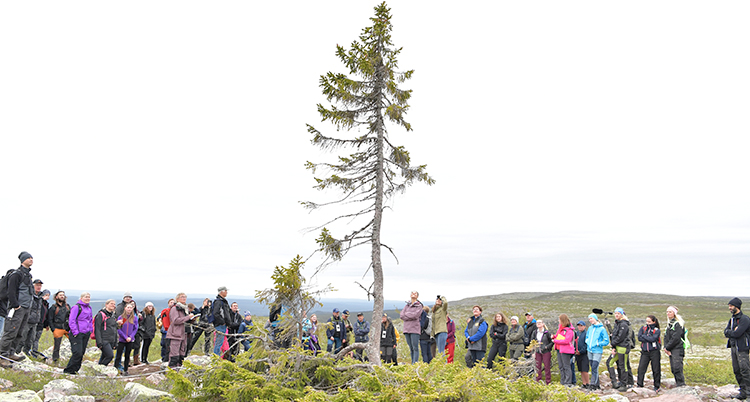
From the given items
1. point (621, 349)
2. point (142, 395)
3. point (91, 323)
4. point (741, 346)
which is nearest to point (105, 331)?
point (91, 323)

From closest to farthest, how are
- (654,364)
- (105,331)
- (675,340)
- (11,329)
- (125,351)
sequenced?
1. (11,329)
2. (105,331)
3. (675,340)
4. (654,364)
5. (125,351)

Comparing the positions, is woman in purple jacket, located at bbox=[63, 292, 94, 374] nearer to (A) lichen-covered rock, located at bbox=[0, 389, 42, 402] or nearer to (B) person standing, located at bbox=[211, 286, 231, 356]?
(B) person standing, located at bbox=[211, 286, 231, 356]

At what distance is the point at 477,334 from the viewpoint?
563 inches

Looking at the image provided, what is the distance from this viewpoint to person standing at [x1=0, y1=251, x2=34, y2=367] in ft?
35.9

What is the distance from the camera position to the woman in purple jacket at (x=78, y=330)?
11133 millimetres

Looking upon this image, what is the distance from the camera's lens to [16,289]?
36.2 feet

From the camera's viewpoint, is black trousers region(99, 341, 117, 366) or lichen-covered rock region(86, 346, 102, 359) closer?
black trousers region(99, 341, 117, 366)

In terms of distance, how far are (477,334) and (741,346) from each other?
6.87m

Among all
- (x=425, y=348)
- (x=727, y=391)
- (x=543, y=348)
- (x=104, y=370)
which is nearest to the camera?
(x=104, y=370)

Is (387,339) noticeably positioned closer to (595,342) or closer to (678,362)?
(595,342)

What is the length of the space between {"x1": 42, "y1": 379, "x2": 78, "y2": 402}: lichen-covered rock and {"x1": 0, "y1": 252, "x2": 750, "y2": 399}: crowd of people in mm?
2296

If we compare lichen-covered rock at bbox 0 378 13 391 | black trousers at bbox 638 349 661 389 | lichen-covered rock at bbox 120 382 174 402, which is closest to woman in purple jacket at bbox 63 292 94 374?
lichen-covered rock at bbox 0 378 13 391

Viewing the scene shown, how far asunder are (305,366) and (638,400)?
9.15 meters

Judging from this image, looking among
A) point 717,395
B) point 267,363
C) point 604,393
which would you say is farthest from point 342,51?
point 717,395
